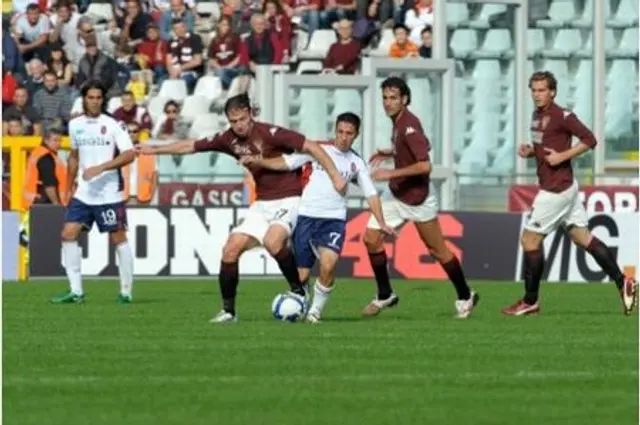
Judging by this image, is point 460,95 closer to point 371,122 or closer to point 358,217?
point 371,122

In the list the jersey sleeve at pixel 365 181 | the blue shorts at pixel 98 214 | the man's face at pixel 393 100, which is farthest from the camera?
the blue shorts at pixel 98 214

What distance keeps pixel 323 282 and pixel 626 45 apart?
16.0m

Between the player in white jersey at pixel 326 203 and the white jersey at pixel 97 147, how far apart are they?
3333 mm

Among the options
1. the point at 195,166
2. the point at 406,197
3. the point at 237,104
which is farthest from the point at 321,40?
the point at 237,104

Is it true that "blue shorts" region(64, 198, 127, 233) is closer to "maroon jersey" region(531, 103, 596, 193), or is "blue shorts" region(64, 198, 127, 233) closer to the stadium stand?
"maroon jersey" region(531, 103, 596, 193)

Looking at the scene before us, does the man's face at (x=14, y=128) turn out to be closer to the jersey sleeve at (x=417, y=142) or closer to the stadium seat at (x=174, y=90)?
the stadium seat at (x=174, y=90)

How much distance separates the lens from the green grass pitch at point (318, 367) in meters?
12.8

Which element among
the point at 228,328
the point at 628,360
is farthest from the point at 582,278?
the point at 628,360

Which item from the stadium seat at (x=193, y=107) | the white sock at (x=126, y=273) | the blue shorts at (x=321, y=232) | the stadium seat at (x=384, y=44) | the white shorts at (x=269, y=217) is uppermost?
the stadium seat at (x=384, y=44)

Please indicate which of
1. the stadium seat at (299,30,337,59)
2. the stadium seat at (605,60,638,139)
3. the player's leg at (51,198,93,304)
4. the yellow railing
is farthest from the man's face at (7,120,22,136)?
the player's leg at (51,198,93,304)

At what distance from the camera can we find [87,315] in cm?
2147

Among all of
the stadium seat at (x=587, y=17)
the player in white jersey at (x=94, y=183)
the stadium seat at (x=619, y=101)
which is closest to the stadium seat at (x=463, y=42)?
the stadium seat at (x=587, y=17)

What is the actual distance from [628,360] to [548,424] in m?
3.99

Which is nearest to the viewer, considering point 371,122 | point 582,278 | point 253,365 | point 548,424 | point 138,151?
point 548,424
